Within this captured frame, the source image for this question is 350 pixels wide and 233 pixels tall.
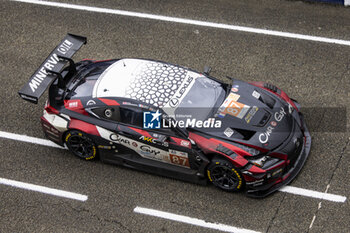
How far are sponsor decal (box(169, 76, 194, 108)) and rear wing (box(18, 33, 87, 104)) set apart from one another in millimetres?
2122

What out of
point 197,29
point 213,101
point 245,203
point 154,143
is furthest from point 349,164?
point 197,29

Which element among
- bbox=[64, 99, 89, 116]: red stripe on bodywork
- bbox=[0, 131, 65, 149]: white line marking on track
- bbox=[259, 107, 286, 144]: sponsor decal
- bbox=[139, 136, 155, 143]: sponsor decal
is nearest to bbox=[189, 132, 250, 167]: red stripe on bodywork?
bbox=[259, 107, 286, 144]: sponsor decal

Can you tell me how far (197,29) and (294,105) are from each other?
11.7 ft

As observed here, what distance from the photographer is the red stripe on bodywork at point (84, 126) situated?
31.0 ft

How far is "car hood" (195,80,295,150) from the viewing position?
355 inches

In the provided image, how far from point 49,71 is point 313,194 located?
5.08 m

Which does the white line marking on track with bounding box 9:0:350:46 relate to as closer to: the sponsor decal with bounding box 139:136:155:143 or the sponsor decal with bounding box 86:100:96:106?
the sponsor decal with bounding box 86:100:96:106

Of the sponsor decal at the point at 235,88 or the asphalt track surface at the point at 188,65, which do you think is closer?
the asphalt track surface at the point at 188,65

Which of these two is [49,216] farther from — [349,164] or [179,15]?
[179,15]

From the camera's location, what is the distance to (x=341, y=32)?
12344 mm

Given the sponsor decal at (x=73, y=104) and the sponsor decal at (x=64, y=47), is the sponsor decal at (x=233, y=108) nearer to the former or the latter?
the sponsor decal at (x=73, y=104)

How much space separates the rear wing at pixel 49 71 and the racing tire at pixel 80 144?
89cm

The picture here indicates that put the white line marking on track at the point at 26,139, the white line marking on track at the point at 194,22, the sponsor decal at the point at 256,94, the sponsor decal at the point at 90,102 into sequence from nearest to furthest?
the sponsor decal at the point at 90,102
the sponsor decal at the point at 256,94
the white line marking on track at the point at 26,139
the white line marking on track at the point at 194,22

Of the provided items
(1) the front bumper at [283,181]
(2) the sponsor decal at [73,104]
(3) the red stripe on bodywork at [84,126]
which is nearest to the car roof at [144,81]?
(2) the sponsor decal at [73,104]
